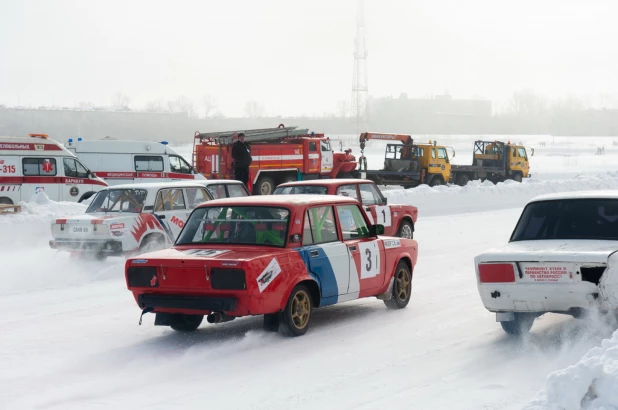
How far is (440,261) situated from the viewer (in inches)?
608

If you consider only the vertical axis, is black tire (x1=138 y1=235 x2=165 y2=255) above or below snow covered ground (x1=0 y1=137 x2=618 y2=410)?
above

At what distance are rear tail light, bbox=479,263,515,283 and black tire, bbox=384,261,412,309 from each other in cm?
225

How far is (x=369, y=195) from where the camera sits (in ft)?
53.7

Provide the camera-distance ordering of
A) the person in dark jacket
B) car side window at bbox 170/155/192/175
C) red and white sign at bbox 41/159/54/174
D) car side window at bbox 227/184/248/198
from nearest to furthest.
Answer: car side window at bbox 227/184/248/198 < the person in dark jacket < red and white sign at bbox 41/159/54/174 < car side window at bbox 170/155/192/175

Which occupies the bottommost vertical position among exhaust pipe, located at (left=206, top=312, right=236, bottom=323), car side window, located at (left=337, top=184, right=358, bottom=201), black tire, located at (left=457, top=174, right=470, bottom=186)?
black tire, located at (left=457, top=174, right=470, bottom=186)

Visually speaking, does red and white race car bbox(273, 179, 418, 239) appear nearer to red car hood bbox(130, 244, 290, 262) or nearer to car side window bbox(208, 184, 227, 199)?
car side window bbox(208, 184, 227, 199)

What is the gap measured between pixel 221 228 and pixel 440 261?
267 inches

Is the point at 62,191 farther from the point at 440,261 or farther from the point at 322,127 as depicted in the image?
the point at 322,127

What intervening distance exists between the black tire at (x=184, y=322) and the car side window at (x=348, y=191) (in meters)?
6.16

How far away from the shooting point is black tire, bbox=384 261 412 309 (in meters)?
10.8

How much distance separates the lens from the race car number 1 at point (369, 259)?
33.1 ft

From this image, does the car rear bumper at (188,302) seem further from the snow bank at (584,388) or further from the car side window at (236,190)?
the car side window at (236,190)

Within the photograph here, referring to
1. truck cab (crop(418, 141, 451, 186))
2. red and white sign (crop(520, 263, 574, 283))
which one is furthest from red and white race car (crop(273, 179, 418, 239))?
truck cab (crop(418, 141, 451, 186))

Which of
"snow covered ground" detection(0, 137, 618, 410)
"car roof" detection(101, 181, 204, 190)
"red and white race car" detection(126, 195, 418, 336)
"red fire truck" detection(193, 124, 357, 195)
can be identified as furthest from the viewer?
"red fire truck" detection(193, 124, 357, 195)
